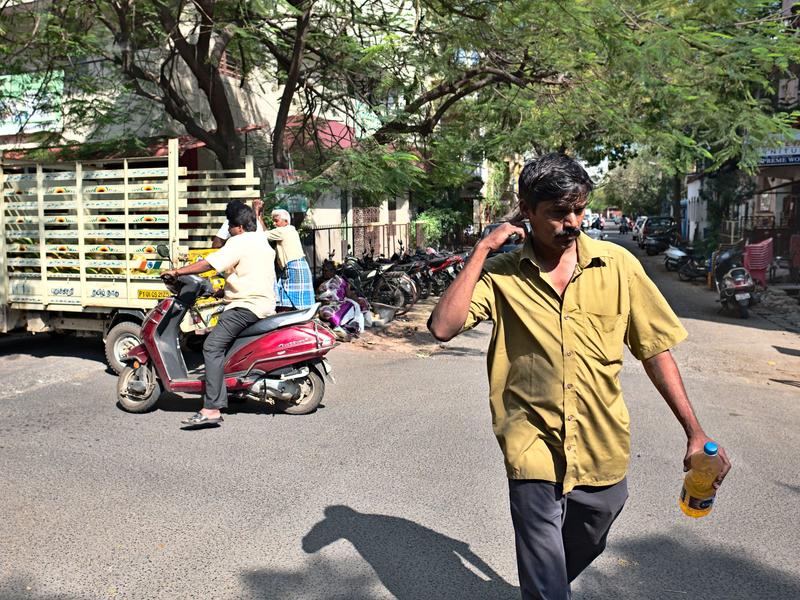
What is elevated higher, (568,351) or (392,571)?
(568,351)

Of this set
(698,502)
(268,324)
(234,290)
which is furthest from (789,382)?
(698,502)

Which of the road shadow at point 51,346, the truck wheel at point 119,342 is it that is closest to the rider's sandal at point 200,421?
the truck wheel at point 119,342

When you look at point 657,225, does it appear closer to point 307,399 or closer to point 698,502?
point 307,399

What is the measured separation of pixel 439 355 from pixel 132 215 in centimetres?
419

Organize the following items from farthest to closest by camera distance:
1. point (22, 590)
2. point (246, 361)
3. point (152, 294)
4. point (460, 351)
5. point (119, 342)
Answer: point (460, 351)
point (119, 342)
point (152, 294)
point (246, 361)
point (22, 590)

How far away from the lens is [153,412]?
648 centimetres

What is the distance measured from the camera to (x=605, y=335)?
2443mm

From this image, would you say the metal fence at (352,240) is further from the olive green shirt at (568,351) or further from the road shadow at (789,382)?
the olive green shirt at (568,351)

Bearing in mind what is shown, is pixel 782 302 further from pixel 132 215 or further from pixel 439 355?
pixel 132 215

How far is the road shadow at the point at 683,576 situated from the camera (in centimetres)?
331

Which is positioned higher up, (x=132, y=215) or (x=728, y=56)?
(x=728, y=56)

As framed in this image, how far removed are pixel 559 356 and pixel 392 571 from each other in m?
1.70

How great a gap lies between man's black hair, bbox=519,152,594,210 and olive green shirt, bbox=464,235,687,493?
0.64ft

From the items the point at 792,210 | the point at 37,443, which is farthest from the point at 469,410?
the point at 792,210
